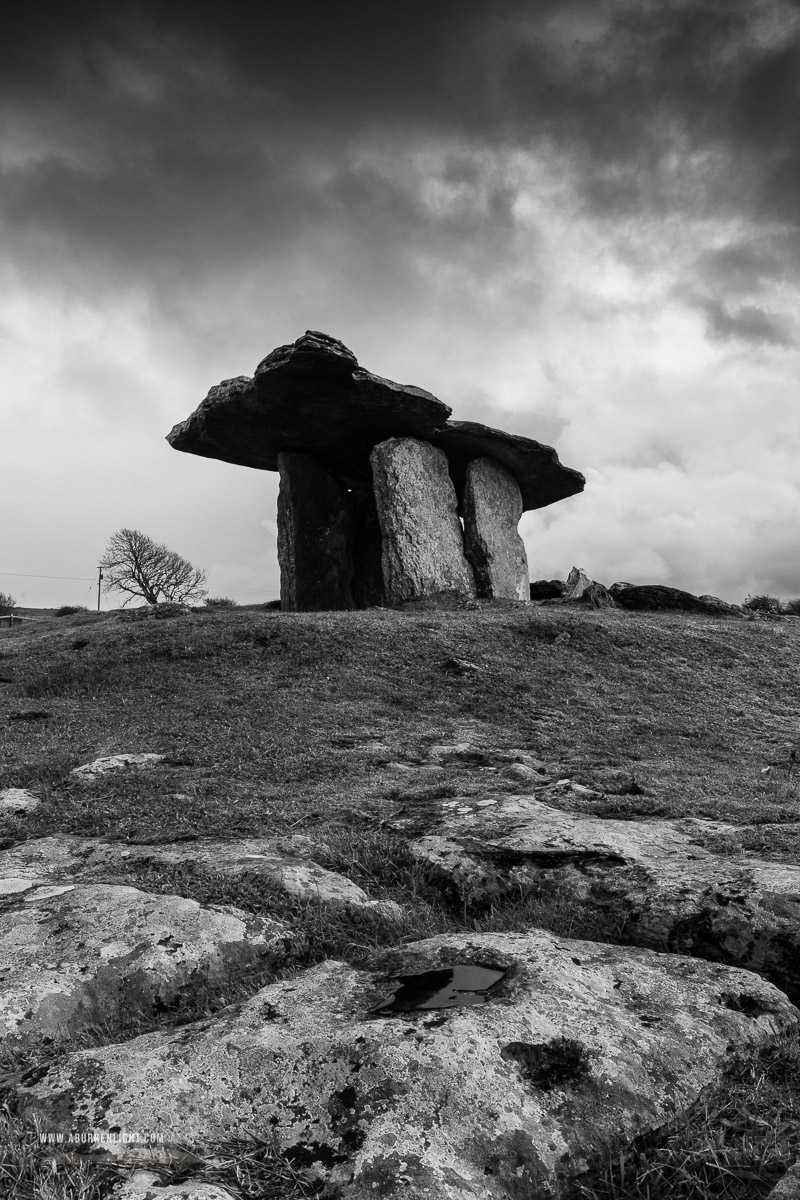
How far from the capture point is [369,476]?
105 ft

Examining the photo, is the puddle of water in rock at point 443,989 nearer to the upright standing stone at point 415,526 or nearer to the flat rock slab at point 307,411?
the flat rock slab at point 307,411

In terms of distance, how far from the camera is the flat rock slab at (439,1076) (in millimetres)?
2805

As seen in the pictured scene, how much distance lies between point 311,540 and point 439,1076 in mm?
27495

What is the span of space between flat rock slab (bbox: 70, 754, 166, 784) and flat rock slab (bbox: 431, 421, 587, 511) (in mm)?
20084

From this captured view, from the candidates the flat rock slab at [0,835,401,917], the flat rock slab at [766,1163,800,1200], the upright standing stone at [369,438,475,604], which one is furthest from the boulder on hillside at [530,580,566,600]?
the flat rock slab at [766,1163,800,1200]

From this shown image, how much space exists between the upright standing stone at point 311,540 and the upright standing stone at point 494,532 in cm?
517

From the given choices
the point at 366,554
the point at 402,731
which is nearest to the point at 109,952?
the point at 402,731

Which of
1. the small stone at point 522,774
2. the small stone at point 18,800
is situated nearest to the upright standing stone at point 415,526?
the small stone at point 522,774

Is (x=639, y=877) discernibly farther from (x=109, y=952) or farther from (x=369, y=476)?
(x=369, y=476)

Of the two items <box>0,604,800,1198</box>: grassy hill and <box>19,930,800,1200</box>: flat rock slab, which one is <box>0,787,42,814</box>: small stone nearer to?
<box>0,604,800,1198</box>: grassy hill

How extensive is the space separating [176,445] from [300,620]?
11841mm

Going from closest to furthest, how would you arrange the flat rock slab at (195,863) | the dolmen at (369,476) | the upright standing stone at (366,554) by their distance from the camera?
the flat rock slab at (195,863) < the dolmen at (369,476) < the upright standing stone at (366,554)

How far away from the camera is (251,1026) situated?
3521 mm

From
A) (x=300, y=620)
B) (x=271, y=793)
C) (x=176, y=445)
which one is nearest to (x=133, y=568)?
(x=176, y=445)
